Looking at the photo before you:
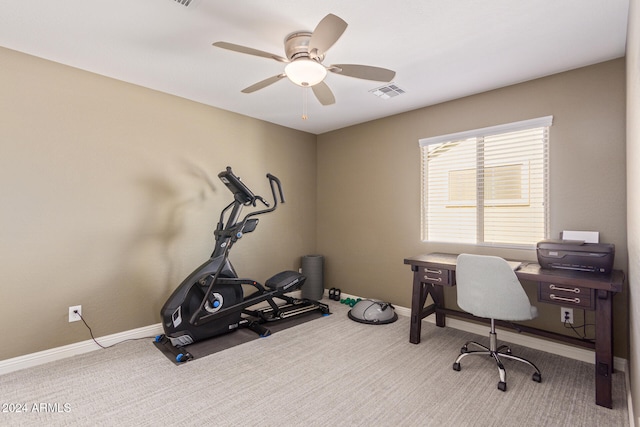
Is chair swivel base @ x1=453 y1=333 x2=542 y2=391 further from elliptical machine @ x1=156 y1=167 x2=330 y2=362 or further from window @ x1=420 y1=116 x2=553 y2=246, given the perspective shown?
elliptical machine @ x1=156 y1=167 x2=330 y2=362

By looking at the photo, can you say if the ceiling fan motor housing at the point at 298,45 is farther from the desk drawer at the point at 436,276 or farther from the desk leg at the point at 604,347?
the desk leg at the point at 604,347

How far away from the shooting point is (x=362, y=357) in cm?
270

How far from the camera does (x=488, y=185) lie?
318 cm

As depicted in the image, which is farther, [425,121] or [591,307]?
[425,121]

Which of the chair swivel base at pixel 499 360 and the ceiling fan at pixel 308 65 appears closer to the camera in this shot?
the ceiling fan at pixel 308 65

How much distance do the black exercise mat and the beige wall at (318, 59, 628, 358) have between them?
121cm

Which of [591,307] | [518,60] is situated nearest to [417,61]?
[518,60]

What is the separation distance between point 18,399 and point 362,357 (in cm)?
246

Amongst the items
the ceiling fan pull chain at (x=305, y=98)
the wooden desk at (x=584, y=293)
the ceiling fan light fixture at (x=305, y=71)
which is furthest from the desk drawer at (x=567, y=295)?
the ceiling fan pull chain at (x=305, y=98)

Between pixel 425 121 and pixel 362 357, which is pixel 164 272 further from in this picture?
pixel 425 121

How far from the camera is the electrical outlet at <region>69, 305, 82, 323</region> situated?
2.70 meters

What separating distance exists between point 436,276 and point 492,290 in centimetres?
58

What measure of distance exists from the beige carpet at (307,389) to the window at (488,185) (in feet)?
3.75

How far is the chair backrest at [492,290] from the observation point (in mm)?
2277
